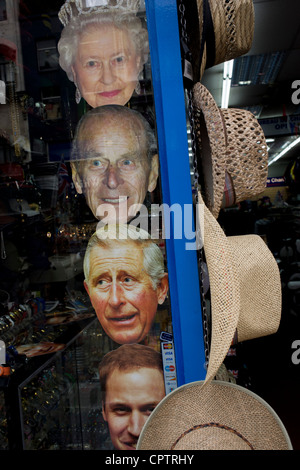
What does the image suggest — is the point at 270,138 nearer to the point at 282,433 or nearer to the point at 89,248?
the point at 89,248

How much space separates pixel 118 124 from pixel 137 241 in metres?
0.45

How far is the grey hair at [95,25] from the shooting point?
1.32 metres

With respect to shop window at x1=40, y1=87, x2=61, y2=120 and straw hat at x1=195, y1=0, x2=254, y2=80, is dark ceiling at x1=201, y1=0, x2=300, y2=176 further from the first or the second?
shop window at x1=40, y1=87, x2=61, y2=120

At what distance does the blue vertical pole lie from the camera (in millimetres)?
1231

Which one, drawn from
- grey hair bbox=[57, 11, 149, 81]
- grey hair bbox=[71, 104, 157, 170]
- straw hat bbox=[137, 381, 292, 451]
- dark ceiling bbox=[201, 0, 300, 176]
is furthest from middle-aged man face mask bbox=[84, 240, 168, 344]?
A: dark ceiling bbox=[201, 0, 300, 176]

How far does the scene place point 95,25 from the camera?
1379 mm

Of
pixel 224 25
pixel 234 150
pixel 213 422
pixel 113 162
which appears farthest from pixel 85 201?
pixel 213 422

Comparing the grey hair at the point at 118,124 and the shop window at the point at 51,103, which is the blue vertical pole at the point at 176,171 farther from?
the shop window at the point at 51,103

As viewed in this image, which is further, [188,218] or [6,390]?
[6,390]

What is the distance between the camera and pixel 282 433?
0.87 m

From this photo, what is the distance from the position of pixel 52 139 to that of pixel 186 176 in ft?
1.96

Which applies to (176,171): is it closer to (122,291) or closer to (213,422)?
(122,291)

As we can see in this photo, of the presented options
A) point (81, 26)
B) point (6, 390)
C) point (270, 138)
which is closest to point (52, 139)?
point (81, 26)

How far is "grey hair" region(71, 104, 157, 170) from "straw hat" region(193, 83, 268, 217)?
0.26m
